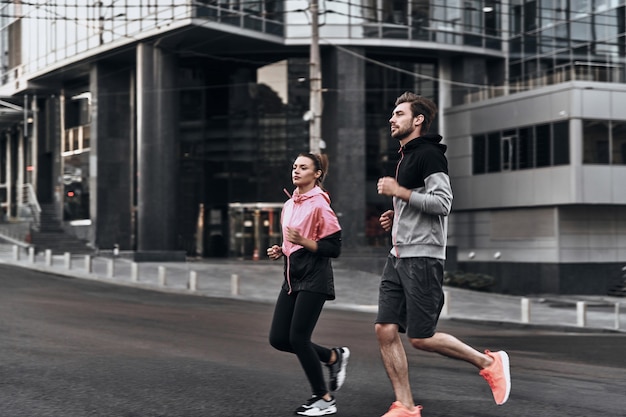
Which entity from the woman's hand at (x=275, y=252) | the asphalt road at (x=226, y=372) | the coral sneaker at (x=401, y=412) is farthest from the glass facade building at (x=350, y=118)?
the coral sneaker at (x=401, y=412)

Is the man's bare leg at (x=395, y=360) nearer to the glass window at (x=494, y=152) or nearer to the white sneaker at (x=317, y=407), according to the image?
the white sneaker at (x=317, y=407)

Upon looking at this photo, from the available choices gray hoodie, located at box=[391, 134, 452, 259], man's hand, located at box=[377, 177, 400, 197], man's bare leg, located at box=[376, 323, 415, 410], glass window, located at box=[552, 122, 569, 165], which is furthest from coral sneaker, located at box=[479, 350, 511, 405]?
glass window, located at box=[552, 122, 569, 165]

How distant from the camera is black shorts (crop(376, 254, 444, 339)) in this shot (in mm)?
5594

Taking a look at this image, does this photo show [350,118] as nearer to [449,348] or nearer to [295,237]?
[295,237]

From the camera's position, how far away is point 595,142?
32.8 meters

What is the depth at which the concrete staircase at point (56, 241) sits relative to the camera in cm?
3919

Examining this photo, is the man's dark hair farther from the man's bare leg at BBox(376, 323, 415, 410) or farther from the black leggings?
the black leggings

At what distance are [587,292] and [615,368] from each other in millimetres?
25081

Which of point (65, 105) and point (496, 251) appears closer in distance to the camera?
point (496, 251)

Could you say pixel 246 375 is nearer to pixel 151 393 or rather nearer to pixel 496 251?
pixel 151 393

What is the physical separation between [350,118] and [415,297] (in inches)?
1292

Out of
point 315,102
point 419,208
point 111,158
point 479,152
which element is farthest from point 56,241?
point 419,208

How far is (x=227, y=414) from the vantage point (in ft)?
19.7

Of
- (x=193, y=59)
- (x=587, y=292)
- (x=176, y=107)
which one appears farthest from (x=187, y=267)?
(x=587, y=292)
